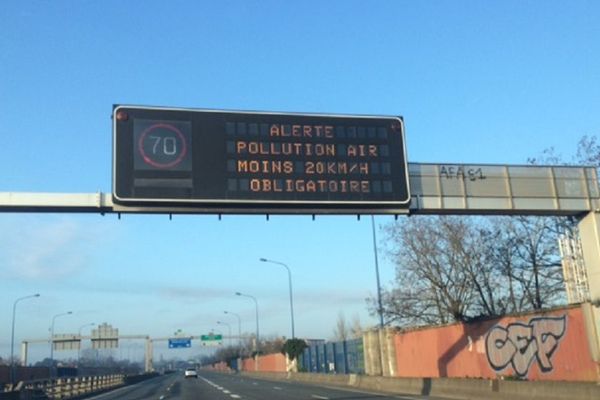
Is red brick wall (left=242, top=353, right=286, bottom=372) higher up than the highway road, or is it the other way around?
red brick wall (left=242, top=353, right=286, bottom=372)

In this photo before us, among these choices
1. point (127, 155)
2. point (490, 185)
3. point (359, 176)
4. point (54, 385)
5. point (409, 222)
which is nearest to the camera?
point (127, 155)

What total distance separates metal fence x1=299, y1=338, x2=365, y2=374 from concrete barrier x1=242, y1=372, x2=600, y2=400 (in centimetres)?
1001

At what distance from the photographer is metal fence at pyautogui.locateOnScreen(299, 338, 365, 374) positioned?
5450 cm

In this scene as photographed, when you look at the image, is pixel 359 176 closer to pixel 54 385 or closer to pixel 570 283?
pixel 570 283

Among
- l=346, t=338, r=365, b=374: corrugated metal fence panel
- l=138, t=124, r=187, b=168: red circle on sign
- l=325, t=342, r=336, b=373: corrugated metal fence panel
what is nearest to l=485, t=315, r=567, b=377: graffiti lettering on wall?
l=138, t=124, r=187, b=168: red circle on sign

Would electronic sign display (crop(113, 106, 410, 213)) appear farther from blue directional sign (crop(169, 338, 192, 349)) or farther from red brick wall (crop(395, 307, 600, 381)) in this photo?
blue directional sign (crop(169, 338, 192, 349))

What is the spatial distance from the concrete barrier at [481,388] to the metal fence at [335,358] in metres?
10.0

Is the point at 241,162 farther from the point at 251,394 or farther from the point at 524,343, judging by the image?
the point at 251,394

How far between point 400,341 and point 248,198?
27035mm

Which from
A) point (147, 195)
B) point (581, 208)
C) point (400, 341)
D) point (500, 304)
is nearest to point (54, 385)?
point (147, 195)

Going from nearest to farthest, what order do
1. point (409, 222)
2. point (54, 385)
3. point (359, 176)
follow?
point (359, 176)
point (54, 385)
point (409, 222)

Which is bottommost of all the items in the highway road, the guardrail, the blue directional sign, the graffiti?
the highway road

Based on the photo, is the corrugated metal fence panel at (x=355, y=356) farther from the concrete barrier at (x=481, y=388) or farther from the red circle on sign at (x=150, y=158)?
the red circle on sign at (x=150, y=158)

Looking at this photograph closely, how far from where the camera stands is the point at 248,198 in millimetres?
21203
